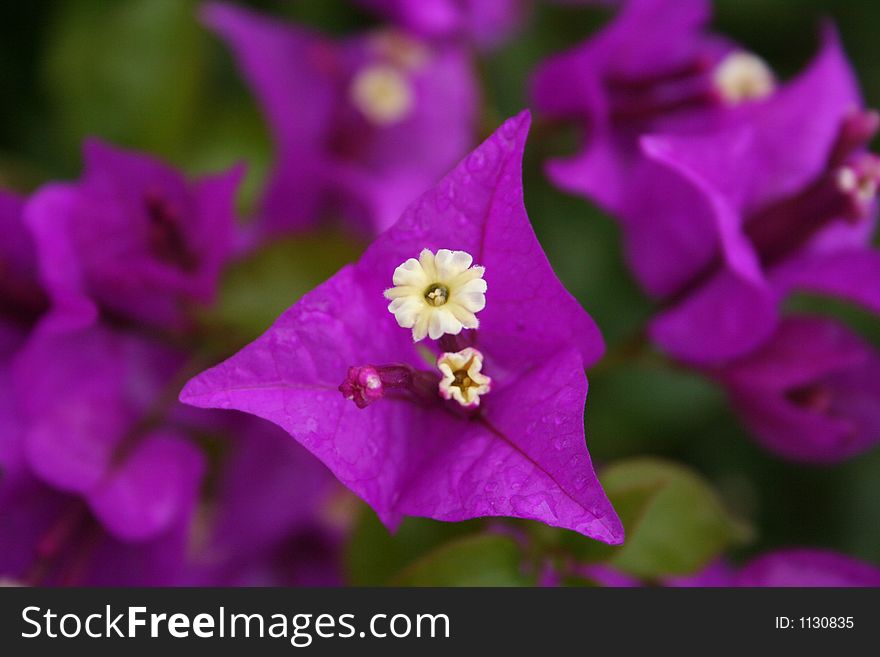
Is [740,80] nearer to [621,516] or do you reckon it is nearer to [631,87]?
[631,87]

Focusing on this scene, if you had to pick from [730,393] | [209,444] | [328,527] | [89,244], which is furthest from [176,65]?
[730,393]

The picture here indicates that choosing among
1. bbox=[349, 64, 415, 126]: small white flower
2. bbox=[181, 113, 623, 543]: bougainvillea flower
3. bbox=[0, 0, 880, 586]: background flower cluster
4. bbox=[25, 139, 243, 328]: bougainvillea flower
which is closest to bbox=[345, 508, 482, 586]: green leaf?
bbox=[0, 0, 880, 586]: background flower cluster

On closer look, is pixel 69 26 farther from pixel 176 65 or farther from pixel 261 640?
pixel 261 640

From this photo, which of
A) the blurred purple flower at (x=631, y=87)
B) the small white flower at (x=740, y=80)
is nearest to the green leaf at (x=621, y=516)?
the blurred purple flower at (x=631, y=87)

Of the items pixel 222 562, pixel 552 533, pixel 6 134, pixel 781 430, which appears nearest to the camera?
pixel 552 533

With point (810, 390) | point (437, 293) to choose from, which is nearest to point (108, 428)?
point (437, 293)

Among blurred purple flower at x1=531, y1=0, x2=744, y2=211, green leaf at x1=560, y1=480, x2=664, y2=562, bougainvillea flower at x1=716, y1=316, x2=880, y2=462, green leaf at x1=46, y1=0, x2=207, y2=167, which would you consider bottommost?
green leaf at x1=560, y1=480, x2=664, y2=562

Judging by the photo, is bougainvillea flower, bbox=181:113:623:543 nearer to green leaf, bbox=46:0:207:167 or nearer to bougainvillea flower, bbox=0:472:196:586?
bougainvillea flower, bbox=0:472:196:586
